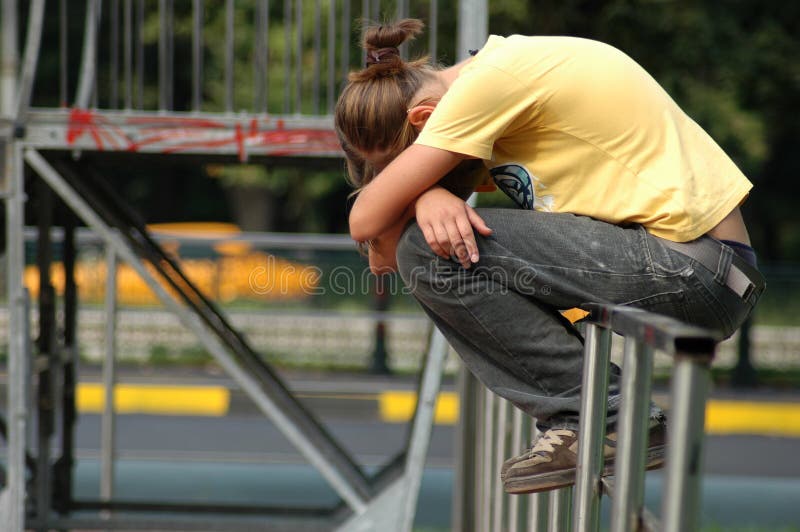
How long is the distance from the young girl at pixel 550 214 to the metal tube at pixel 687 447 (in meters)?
0.71

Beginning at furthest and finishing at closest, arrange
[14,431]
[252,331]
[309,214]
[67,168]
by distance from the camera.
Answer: [309,214] < [252,331] < [67,168] < [14,431]

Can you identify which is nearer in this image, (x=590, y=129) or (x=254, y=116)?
(x=590, y=129)

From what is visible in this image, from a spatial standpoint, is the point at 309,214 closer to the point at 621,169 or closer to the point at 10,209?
the point at 10,209

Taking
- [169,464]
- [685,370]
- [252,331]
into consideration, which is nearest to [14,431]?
[685,370]

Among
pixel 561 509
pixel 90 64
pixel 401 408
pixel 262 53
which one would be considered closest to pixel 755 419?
pixel 401 408

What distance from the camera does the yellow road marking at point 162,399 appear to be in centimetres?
1033

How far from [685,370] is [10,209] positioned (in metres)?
2.92

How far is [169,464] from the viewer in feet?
25.9

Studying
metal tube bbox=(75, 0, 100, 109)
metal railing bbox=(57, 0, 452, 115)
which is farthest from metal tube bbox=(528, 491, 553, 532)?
metal tube bbox=(75, 0, 100, 109)

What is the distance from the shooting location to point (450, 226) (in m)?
2.20

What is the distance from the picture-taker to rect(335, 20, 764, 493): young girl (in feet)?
7.27

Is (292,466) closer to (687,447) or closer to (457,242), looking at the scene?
(457,242)

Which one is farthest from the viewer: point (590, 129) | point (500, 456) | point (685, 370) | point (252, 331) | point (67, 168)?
point (252, 331)

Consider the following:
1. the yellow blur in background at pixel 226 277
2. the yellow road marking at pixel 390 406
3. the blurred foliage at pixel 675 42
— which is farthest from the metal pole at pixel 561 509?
the yellow road marking at pixel 390 406
